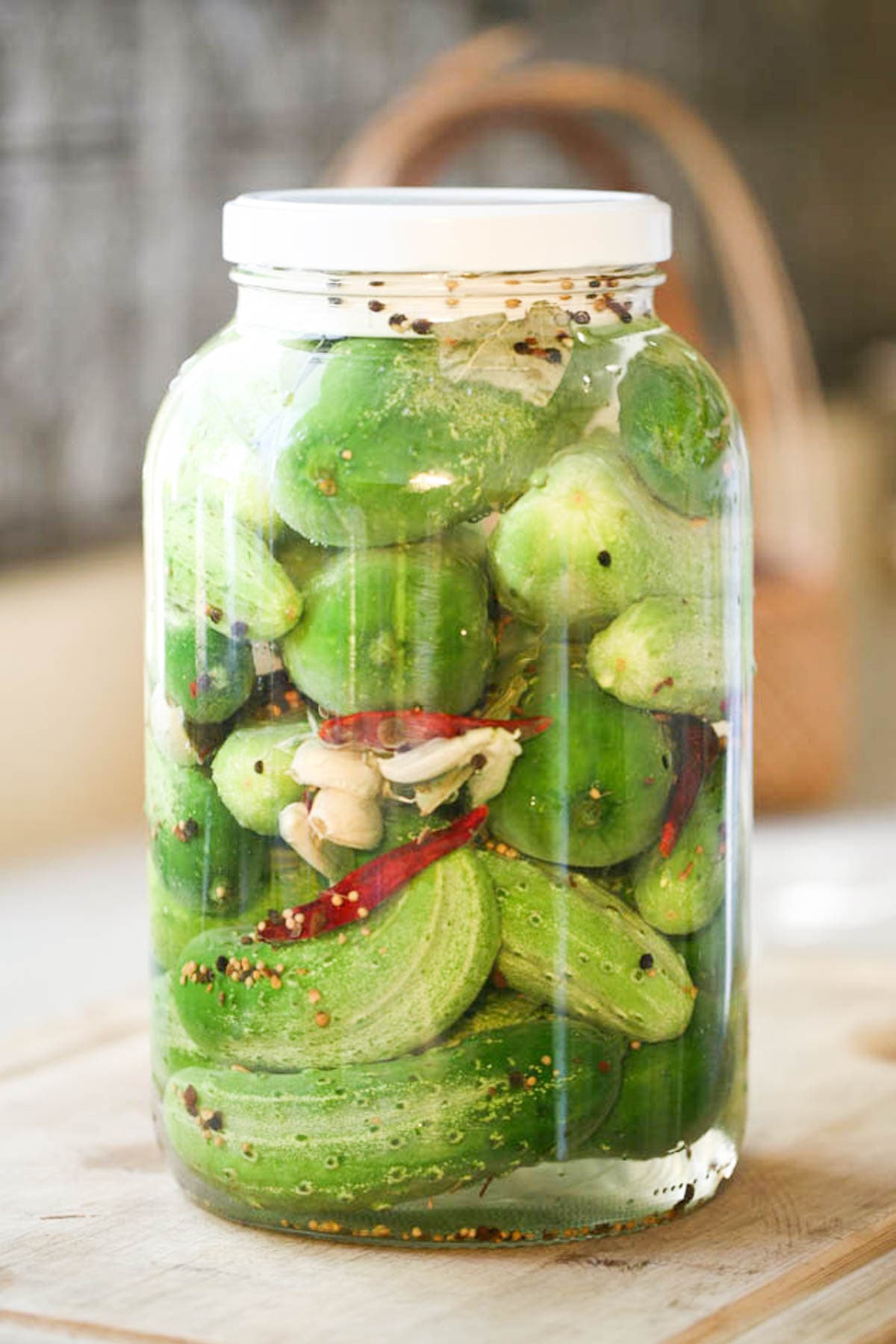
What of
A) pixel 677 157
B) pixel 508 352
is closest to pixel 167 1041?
pixel 508 352

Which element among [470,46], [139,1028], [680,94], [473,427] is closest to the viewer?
[473,427]

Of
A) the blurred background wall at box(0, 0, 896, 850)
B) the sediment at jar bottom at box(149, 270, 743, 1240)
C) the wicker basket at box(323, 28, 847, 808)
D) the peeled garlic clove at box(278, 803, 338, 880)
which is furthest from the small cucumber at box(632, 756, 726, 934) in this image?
the blurred background wall at box(0, 0, 896, 850)

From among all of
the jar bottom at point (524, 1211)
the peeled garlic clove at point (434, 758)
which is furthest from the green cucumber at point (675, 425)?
the jar bottom at point (524, 1211)

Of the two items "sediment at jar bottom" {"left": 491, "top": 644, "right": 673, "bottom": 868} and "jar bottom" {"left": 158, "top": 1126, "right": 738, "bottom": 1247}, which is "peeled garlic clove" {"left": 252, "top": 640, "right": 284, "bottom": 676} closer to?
"sediment at jar bottom" {"left": 491, "top": 644, "right": 673, "bottom": 868}

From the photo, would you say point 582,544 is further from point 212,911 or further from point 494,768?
point 212,911

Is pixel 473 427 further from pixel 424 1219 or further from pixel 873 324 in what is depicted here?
pixel 873 324

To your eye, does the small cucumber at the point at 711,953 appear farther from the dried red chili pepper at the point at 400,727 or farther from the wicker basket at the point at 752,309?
the wicker basket at the point at 752,309

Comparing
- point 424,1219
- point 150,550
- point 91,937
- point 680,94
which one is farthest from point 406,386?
point 680,94
